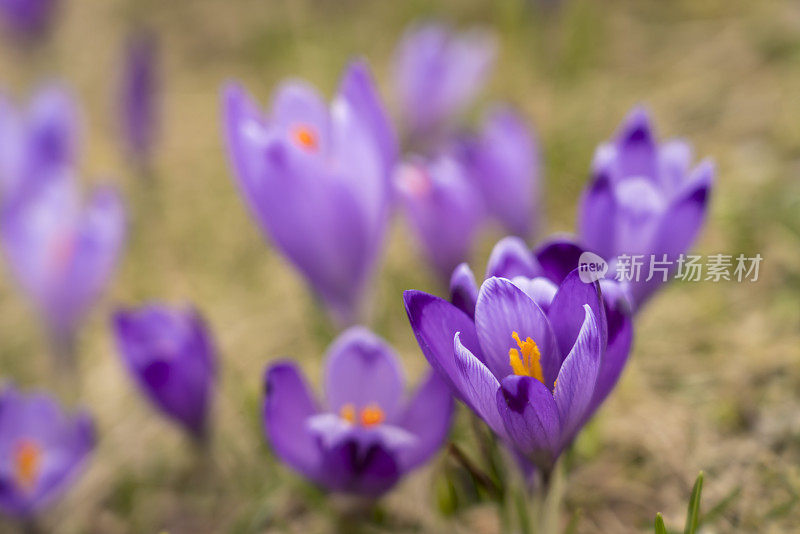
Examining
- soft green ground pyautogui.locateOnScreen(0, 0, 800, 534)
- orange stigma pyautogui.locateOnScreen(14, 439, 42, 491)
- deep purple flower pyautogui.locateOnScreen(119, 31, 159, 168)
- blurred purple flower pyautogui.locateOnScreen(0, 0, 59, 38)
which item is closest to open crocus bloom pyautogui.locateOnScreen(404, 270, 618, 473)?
soft green ground pyautogui.locateOnScreen(0, 0, 800, 534)

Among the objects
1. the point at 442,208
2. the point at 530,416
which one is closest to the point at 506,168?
the point at 442,208

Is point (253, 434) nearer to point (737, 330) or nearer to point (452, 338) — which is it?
point (452, 338)

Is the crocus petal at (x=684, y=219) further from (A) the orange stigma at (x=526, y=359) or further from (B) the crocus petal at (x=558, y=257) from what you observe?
(A) the orange stigma at (x=526, y=359)

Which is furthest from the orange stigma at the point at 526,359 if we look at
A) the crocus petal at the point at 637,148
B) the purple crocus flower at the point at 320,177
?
the purple crocus flower at the point at 320,177

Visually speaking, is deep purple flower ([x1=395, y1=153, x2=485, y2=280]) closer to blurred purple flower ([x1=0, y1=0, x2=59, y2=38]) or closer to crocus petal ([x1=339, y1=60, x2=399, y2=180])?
crocus petal ([x1=339, y1=60, x2=399, y2=180])

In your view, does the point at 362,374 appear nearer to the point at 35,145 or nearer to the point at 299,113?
the point at 299,113

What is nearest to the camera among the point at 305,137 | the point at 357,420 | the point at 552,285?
the point at 552,285
